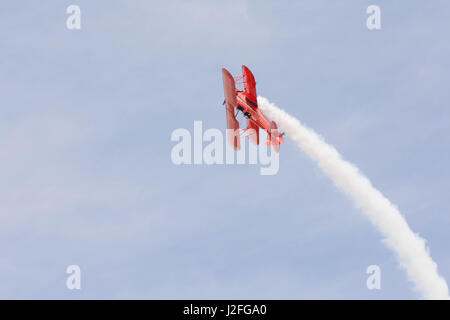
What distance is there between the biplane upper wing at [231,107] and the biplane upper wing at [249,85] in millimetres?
2147

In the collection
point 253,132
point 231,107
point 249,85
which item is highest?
point 249,85

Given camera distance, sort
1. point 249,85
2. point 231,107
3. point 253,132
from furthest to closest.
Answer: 1. point 253,132
2. point 249,85
3. point 231,107

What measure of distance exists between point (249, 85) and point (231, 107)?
3579mm

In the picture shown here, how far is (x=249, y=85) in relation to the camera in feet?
360

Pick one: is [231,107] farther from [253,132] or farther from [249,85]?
[253,132]

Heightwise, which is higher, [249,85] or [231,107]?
[249,85]

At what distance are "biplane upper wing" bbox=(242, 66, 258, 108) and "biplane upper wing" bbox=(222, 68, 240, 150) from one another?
7.05 ft

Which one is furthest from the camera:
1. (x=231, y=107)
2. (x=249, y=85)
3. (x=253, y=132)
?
(x=253, y=132)

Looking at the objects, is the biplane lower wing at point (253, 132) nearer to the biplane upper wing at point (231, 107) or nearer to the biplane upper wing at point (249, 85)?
the biplane upper wing at point (231, 107)

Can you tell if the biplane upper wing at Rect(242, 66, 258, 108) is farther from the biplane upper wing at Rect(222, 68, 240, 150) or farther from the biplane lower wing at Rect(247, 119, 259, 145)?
the biplane lower wing at Rect(247, 119, 259, 145)

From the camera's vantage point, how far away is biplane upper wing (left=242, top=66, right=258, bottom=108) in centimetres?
10950

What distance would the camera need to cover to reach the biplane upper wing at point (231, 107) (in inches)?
4200
